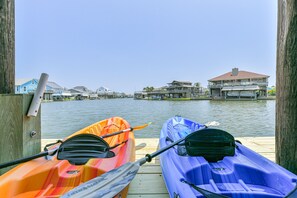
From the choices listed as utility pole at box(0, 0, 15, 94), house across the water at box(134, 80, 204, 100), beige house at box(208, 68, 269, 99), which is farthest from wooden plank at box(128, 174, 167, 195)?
house across the water at box(134, 80, 204, 100)

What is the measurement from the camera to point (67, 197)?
2.86ft

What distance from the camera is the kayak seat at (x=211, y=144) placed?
4.96 feet

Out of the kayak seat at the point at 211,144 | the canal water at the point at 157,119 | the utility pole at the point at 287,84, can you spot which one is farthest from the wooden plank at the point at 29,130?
the canal water at the point at 157,119

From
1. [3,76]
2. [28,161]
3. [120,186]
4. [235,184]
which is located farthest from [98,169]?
[3,76]

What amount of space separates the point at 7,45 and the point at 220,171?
6.78 ft

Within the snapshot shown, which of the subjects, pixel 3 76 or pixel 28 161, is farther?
pixel 3 76

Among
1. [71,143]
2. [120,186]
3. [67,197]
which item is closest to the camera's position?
[67,197]

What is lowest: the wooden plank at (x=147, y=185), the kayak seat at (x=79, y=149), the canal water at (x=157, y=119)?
the canal water at (x=157, y=119)

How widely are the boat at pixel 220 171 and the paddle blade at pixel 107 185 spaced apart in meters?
0.31

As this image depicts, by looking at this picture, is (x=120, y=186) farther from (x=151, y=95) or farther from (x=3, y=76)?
(x=151, y=95)

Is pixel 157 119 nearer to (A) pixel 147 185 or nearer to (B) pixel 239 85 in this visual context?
(A) pixel 147 185

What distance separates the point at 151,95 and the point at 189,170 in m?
58.6

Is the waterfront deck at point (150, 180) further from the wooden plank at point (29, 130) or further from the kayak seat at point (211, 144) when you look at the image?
the wooden plank at point (29, 130)

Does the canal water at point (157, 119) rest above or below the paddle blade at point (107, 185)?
below
